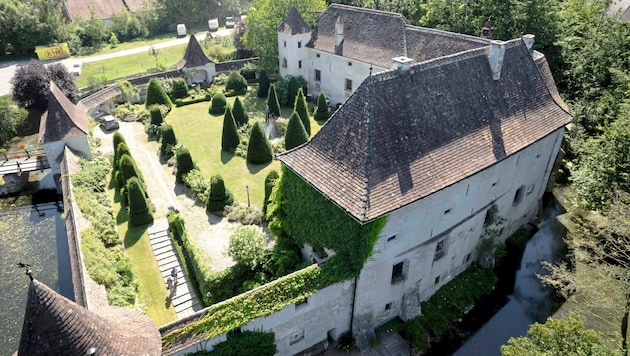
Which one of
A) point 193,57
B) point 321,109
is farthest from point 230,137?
point 193,57

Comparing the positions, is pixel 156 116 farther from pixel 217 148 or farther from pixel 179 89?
pixel 179 89

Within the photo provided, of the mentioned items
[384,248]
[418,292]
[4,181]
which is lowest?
[4,181]

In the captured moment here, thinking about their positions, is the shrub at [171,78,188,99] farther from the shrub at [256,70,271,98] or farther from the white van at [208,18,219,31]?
the white van at [208,18,219,31]

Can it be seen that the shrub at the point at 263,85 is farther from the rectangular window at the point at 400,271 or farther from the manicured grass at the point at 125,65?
the rectangular window at the point at 400,271

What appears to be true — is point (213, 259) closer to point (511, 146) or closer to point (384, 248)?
point (384, 248)

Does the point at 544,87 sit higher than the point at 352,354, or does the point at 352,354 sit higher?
the point at 544,87

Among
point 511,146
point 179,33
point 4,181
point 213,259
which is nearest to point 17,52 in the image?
point 179,33
